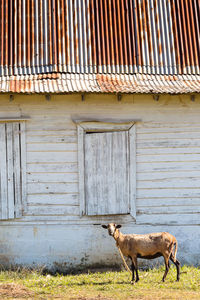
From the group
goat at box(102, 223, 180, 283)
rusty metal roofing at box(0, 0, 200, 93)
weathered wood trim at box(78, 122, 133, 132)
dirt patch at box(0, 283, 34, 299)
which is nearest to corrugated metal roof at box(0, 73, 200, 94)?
rusty metal roofing at box(0, 0, 200, 93)

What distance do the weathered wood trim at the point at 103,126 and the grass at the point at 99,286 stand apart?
292 cm

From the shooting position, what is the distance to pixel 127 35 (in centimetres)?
1127

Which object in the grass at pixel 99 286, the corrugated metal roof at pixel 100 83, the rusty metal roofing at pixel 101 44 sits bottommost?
the grass at pixel 99 286

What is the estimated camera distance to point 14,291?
28.0ft

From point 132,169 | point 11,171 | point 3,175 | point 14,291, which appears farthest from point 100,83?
point 14,291

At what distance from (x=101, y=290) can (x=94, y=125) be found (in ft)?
11.4

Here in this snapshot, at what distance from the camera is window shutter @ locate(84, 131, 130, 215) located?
1037cm

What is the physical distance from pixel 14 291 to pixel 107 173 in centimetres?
313

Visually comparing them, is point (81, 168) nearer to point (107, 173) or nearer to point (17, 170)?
point (107, 173)

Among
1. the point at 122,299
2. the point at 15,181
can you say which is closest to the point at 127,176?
the point at 15,181

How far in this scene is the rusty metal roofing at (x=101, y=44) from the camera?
10.6 m

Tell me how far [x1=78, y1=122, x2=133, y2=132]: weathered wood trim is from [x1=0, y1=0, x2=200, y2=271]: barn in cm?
2

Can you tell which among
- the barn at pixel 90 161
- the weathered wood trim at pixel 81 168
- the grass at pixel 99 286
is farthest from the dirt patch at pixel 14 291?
the weathered wood trim at pixel 81 168

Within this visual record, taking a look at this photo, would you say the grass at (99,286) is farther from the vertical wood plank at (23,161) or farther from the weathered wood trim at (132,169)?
the vertical wood plank at (23,161)
